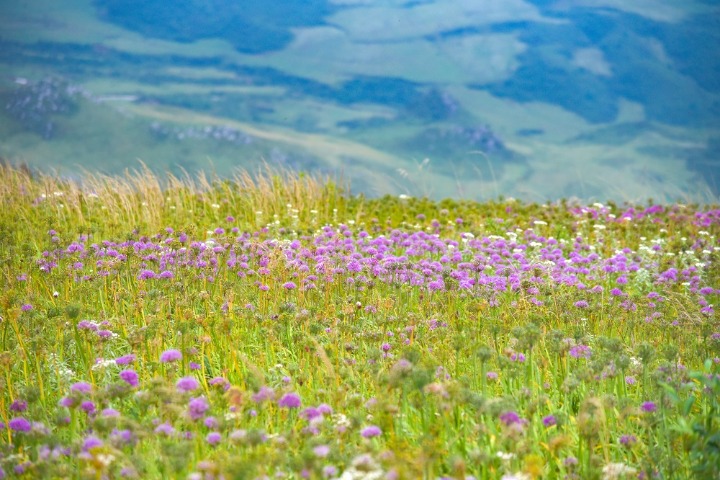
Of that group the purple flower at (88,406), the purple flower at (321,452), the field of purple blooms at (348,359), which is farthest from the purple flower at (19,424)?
the purple flower at (321,452)

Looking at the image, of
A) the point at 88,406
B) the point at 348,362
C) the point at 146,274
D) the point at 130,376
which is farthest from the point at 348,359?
the point at 146,274

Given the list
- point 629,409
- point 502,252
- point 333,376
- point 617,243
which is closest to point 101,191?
point 502,252

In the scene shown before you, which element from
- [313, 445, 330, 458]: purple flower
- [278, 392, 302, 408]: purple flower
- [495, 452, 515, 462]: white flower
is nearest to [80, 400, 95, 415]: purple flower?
[278, 392, 302, 408]: purple flower

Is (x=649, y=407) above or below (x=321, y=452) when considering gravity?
below

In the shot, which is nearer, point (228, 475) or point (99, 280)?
point (228, 475)

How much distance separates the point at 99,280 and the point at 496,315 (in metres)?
3.49

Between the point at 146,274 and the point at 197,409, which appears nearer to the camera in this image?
the point at 197,409

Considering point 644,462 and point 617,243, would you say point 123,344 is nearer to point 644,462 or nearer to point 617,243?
point 644,462

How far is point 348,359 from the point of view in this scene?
4438 millimetres

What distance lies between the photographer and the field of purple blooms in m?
3.13

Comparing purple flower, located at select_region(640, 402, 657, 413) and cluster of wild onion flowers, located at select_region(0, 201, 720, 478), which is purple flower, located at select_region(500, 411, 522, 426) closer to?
cluster of wild onion flowers, located at select_region(0, 201, 720, 478)

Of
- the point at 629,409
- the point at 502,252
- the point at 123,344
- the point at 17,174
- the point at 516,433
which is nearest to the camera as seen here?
the point at 516,433

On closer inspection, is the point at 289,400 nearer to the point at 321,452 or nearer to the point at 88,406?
the point at 321,452

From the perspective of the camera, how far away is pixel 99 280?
21.8 ft
